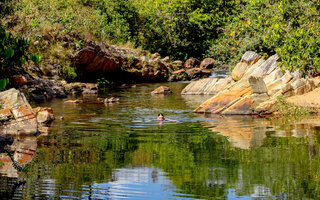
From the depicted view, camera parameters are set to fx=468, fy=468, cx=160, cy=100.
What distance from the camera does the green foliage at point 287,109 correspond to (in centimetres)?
1922

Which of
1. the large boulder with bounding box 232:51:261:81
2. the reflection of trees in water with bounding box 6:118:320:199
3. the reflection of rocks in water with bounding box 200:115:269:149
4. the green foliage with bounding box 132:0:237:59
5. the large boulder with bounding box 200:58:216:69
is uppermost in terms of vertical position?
the green foliage with bounding box 132:0:237:59

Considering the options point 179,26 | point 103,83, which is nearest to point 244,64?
point 103,83

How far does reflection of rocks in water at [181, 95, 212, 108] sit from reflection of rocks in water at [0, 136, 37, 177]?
11831mm

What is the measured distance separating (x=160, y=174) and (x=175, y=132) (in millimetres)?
6307

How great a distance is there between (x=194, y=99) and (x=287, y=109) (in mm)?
8915

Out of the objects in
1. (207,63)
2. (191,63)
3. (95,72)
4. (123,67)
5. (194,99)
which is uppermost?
(191,63)

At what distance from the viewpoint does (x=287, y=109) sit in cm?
1934

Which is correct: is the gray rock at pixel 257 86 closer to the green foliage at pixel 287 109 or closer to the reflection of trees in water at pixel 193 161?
the green foliage at pixel 287 109

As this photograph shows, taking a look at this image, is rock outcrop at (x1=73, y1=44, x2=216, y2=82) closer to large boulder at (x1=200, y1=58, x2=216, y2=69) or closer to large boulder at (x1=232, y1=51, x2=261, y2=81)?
large boulder at (x1=200, y1=58, x2=216, y2=69)

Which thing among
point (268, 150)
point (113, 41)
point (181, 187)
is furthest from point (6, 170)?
point (113, 41)

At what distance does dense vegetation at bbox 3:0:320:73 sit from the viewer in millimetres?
18297

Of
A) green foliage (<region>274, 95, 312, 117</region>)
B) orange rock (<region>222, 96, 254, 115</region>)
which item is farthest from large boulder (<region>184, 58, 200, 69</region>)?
green foliage (<region>274, 95, 312, 117</region>)

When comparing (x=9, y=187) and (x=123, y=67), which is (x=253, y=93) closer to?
(x=9, y=187)

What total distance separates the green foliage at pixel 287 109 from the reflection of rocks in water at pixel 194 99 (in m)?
5.34
